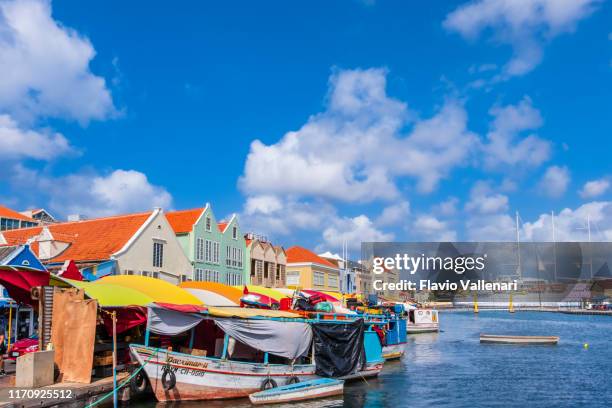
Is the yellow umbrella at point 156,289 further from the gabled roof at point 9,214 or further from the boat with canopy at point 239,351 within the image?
the gabled roof at point 9,214

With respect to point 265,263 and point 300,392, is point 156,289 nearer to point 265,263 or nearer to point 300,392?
point 300,392

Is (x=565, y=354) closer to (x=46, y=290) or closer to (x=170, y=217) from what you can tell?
(x=170, y=217)

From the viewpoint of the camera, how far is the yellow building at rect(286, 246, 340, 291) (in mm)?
78312

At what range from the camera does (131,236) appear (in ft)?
136

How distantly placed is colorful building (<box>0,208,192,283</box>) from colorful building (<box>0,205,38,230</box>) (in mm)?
18508

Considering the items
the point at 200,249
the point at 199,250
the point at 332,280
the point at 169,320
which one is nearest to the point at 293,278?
the point at 332,280

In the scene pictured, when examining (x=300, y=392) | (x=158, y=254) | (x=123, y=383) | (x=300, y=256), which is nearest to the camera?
(x=123, y=383)

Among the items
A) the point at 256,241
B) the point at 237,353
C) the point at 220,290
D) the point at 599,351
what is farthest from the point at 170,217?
the point at 599,351

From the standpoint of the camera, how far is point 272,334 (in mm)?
25047

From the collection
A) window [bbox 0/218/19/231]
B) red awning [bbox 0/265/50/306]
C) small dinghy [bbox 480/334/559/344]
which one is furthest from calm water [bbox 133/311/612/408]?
window [bbox 0/218/19/231]

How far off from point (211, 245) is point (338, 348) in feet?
88.8

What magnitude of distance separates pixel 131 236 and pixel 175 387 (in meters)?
20.9

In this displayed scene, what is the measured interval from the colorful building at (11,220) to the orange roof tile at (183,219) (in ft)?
75.3

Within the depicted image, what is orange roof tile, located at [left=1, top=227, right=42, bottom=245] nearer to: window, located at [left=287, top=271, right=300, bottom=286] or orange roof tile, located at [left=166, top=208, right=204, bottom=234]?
orange roof tile, located at [left=166, top=208, right=204, bottom=234]
